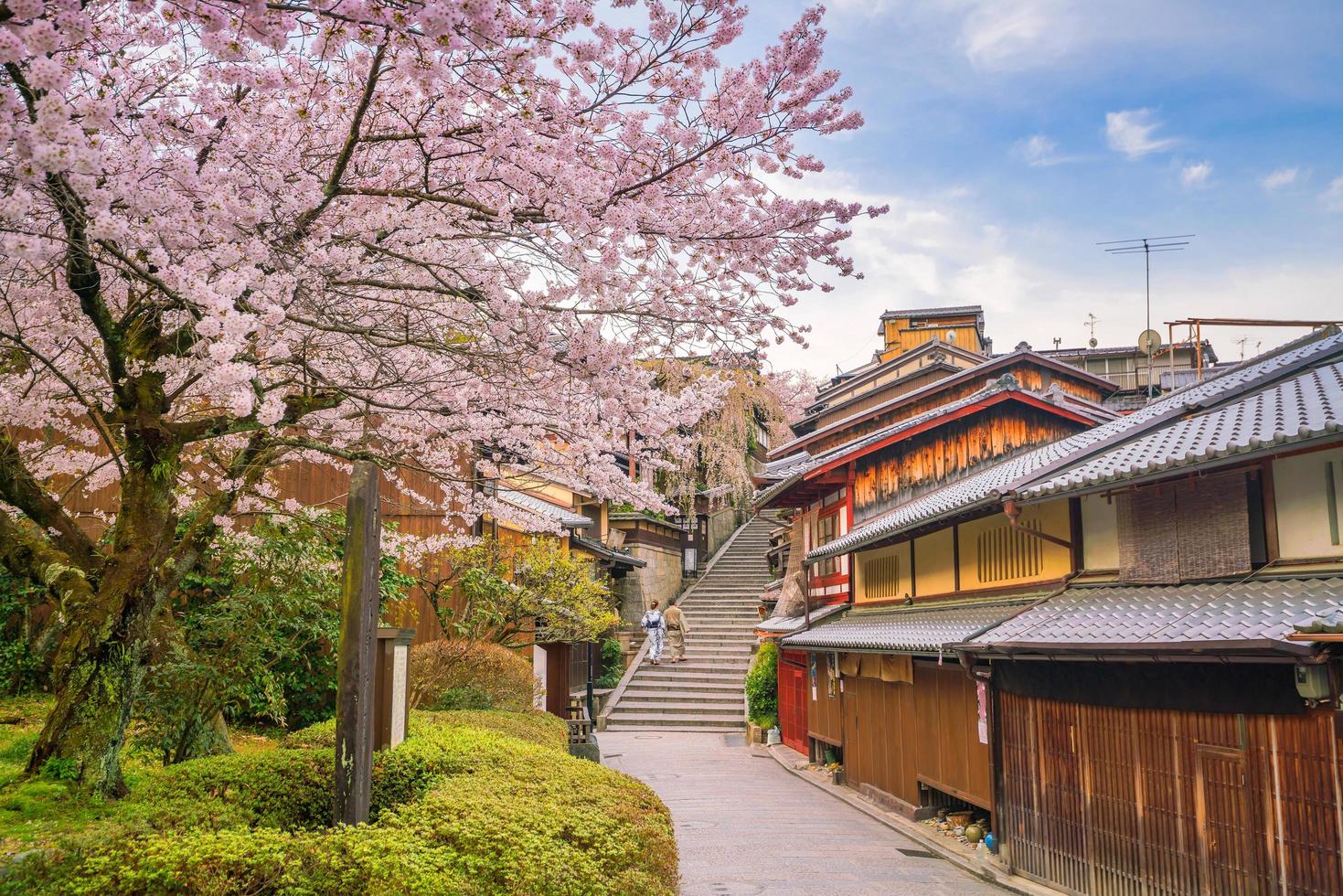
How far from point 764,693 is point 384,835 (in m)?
21.3

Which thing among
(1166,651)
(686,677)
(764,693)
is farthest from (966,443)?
(686,677)

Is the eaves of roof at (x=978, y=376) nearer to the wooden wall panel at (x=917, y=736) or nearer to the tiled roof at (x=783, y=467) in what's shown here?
the tiled roof at (x=783, y=467)

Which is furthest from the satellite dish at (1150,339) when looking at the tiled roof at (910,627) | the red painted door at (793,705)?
the red painted door at (793,705)

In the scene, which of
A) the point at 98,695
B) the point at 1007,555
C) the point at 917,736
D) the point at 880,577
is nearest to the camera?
the point at 98,695

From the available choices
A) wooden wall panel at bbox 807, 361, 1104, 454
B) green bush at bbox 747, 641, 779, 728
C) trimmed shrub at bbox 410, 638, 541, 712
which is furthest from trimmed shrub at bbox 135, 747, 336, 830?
wooden wall panel at bbox 807, 361, 1104, 454

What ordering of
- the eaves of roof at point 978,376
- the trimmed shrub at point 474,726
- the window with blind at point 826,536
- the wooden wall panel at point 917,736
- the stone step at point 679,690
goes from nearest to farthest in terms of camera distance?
the trimmed shrub at point 474,726 → the wooden wall panel at point 917,736 → the window with blind at point 826,536 → the eaves of roof at point 978,376 → the stone step at point 679,690

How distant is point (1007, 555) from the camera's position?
13219mm

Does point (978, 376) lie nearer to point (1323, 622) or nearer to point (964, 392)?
point (964, 392)

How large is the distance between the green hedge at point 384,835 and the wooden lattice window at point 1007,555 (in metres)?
6.77

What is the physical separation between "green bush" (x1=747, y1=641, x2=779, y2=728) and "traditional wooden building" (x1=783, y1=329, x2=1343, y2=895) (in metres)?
11.8

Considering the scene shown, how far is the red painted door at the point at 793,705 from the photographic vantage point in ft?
74.7

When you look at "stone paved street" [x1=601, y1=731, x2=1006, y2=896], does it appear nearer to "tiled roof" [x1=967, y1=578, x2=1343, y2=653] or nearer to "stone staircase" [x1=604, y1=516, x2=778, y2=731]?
"tiled roof" [x1=967, y1=578, x2=1343, y2=653]

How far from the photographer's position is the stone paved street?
404 inches

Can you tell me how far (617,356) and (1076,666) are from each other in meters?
6.06
